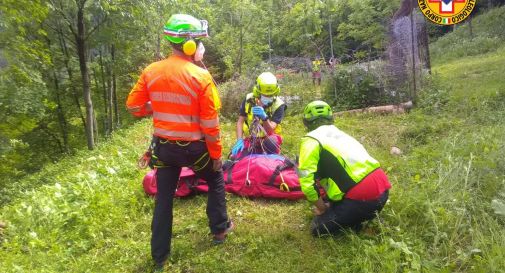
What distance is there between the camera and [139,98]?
3.11 meters

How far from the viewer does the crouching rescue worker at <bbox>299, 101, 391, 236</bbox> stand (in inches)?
128

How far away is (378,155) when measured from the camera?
226 inches

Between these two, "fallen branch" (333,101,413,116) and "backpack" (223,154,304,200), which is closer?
"backpack" (223,154,304,200)

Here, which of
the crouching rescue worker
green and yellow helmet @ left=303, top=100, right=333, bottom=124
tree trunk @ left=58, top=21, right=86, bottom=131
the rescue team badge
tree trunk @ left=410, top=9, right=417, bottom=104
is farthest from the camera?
tree trunk @ left=58, top=21, right=86, bottom=131

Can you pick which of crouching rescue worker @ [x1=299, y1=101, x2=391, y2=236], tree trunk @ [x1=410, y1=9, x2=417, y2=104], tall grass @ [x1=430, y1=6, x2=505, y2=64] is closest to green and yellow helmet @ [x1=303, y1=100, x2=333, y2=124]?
crouching rescue worker @ [x1=299, y1=101, x2=391, y2=236]

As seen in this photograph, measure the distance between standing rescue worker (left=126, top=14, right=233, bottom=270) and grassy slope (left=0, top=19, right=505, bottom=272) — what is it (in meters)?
0.67

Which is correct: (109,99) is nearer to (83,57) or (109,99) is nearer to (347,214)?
(83,57)

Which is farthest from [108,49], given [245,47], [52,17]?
[245,47]

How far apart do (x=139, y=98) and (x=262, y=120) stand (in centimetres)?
220

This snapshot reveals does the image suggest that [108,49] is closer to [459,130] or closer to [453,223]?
[459,130]

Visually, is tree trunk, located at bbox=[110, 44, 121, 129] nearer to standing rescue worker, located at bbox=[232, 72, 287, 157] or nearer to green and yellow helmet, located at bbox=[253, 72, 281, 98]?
standing rescue worker, located at bbox=[232, 72, 287, 157]

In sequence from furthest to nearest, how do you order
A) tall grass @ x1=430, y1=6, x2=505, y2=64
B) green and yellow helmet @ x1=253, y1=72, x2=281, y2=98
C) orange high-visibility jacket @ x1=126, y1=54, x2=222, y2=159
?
tall grass @ x1=430, y1=6, x2=505, y2=64, green and yellow helmet @ x1=253, y1=72, x2=281, y2=98, orange high-visibility jacket @ x1=126, y1=54, x2=222, y2=159

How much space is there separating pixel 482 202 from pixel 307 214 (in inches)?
64.6

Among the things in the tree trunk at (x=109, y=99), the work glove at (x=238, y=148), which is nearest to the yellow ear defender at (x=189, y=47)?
the work glove at (x=238, y=148)
